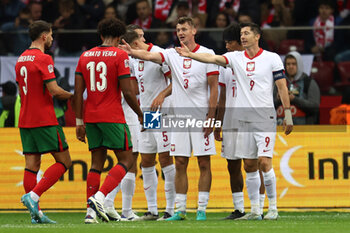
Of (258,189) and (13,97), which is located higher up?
(13,97)

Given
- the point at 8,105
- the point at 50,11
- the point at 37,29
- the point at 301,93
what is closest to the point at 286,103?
the point at 37,29

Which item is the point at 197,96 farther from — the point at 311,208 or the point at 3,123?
the point at 3,123

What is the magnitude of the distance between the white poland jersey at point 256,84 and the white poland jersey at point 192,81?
0.48 m

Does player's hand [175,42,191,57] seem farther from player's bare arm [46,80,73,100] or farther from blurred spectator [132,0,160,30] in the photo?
blurred spectator [132,0,160,30]

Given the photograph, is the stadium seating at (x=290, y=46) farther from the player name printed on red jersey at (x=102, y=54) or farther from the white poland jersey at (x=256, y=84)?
the player name printed on red jersey at (x=102, y=54)

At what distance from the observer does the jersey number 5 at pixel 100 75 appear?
398 inches

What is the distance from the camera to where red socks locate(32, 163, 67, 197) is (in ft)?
33.9

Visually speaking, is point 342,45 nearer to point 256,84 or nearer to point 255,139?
point 256,84

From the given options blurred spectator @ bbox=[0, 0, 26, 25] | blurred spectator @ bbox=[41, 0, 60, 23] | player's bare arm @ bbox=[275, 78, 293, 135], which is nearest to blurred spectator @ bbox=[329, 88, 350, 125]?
player's bare arm @ bbox=[275, 78, 293, 135]

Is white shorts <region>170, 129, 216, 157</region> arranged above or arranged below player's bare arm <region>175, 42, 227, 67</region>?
below

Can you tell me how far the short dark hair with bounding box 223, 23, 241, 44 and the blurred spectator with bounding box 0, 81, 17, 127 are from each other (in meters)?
5.16

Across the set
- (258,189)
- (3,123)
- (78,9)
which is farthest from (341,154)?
(78,9)

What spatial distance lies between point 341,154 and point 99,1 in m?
7.49

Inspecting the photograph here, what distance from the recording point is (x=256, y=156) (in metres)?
11.0
